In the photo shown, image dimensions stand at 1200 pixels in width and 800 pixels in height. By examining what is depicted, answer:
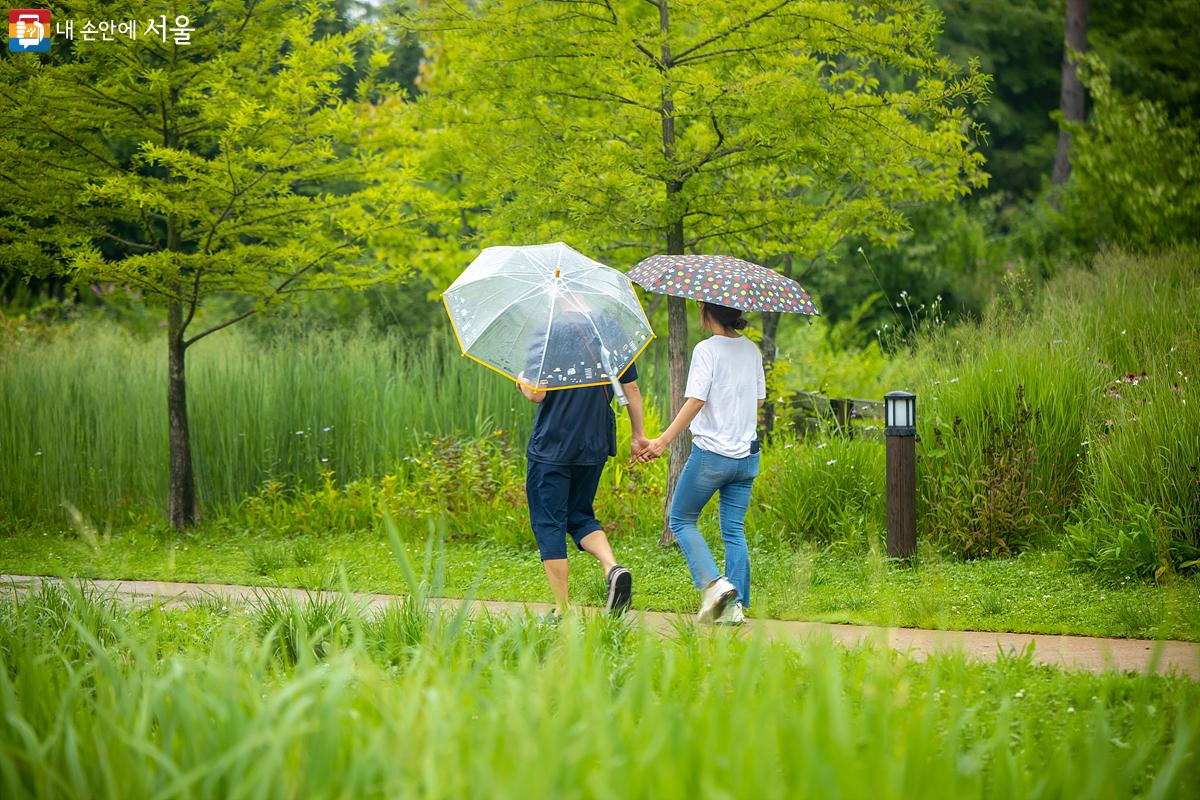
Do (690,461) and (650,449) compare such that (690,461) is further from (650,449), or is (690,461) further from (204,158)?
(204,158)

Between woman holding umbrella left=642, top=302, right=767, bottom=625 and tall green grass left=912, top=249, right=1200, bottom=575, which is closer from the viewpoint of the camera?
woman holding umbrella left=642, top=302, right=767, bottom=625

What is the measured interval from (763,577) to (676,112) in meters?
3.07

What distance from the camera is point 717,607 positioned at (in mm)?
5828

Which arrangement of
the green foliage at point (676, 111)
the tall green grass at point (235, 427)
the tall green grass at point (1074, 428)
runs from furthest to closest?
the tall green grass at point (235, 427) → the green foliage at point (676, 111) → the tall green grass at point (1074, 428)

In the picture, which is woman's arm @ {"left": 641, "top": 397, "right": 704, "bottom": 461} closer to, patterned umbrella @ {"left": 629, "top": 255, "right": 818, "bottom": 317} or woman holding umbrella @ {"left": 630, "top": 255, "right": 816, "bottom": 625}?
woman holding umbrella @ {"left": 630, "top": 255, "right": 816, "bottom": 625}

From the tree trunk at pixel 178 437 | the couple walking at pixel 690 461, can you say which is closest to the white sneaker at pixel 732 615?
the couple walking at pixel 690 461

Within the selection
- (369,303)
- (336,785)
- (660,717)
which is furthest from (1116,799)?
(369,303)

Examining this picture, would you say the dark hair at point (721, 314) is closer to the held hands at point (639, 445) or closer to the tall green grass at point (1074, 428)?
the held hands at point (639, 445)

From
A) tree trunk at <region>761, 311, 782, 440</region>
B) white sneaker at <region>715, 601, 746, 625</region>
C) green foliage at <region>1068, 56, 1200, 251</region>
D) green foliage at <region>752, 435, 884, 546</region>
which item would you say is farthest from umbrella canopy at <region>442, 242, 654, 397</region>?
green foliage at <region>1068, 56, 1200, 251</region>

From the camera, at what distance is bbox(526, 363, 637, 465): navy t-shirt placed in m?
5.87

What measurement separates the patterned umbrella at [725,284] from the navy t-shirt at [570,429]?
55cm

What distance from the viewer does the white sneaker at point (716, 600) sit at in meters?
5.80

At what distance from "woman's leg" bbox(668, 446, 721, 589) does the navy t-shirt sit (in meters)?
0.49

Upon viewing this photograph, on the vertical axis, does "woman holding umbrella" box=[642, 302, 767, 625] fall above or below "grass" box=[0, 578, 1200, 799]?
above
